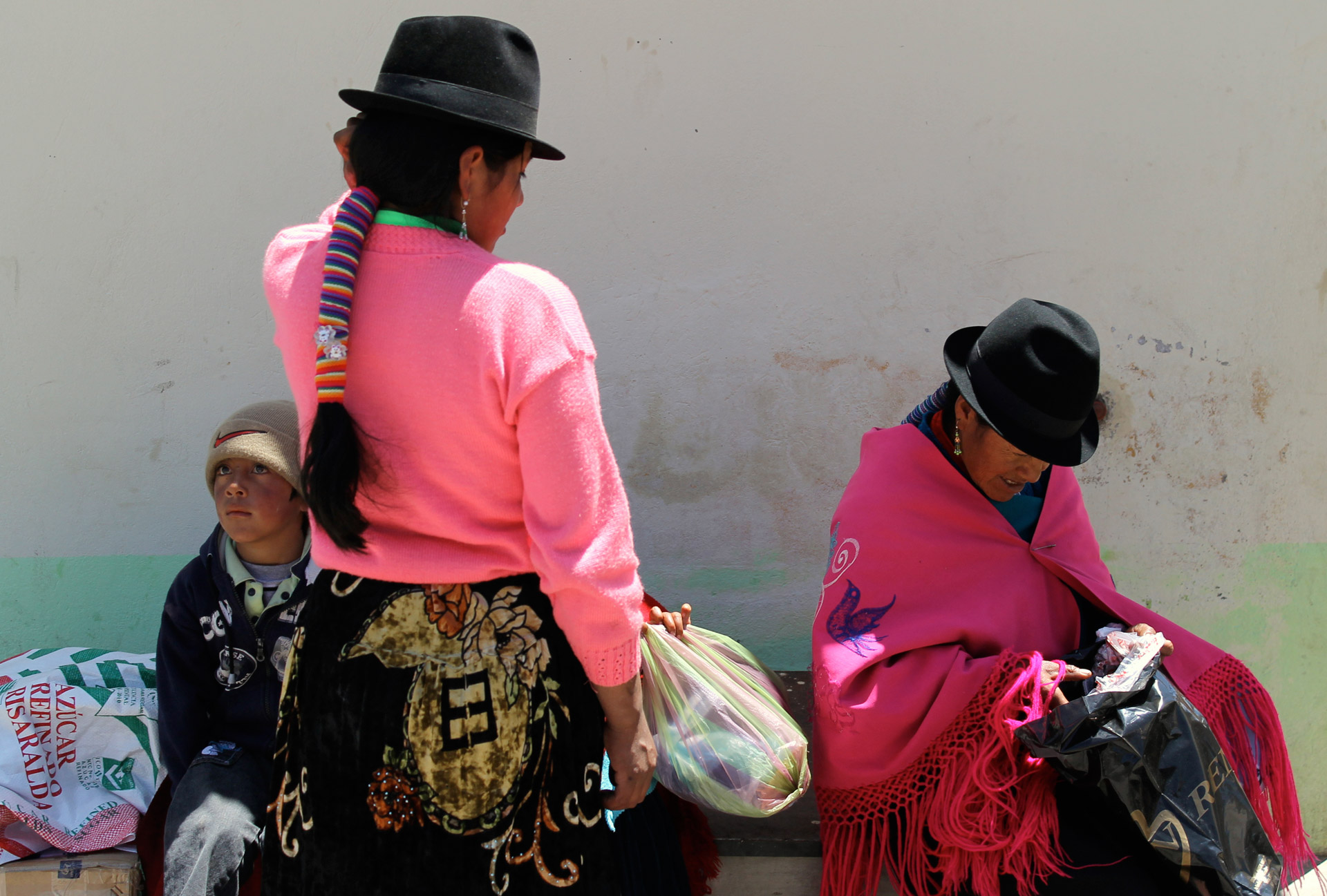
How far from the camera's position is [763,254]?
312cm

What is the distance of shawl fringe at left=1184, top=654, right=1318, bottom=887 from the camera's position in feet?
7.27

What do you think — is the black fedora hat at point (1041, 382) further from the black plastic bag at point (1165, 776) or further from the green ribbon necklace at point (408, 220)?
the green ribbon necklace at point (408, 220)

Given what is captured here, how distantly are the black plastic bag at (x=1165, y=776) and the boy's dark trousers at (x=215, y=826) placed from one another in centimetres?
174

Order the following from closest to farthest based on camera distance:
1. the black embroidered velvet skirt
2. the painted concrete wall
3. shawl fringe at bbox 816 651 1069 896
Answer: the black embroidered velvet skirt < shawl fringe at bbox 816 651 1069 896 < the painted concrete wall

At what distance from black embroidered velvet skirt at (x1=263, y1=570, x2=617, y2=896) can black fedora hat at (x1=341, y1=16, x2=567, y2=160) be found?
739 millimetres

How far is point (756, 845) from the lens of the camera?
2455 millimetres

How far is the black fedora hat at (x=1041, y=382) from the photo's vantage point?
213cm

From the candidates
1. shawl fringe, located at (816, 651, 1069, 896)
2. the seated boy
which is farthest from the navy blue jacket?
shawl fringe, located at (816, 651, 1069, 896)

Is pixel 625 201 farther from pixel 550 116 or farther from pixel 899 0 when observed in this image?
pixel 899 0

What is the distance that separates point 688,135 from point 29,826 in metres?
2.68

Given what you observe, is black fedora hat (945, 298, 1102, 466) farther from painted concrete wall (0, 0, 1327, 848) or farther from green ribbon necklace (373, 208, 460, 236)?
green ribbon necklace (373, 208, 460, 236)

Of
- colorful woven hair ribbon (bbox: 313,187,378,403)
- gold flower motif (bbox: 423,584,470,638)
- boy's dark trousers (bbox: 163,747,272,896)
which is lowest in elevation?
boy's dark trousers (bbox: 163,747,272,896)

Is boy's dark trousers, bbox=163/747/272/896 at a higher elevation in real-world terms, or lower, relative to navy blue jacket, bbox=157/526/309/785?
lower

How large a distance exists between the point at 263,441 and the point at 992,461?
1.87 meters
